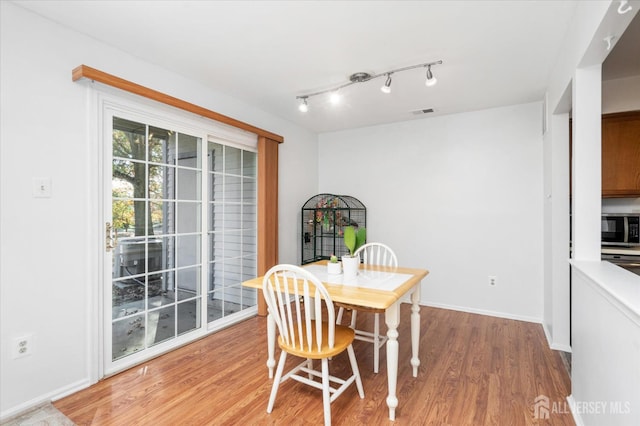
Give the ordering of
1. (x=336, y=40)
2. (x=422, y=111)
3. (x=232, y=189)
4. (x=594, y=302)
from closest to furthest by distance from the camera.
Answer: (x=594, y=302)
(x=336, y=40)
(x=232, y=189)
(x=422, y=111)

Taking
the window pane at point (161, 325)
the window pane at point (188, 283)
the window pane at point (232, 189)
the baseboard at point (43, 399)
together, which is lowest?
the baseboard at point (43, 399)

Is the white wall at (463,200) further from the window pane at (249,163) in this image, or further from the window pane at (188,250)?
the window pane at (188,250)

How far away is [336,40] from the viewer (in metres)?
2.30

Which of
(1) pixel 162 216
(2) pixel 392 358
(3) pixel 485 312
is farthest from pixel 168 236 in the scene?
(3) pixel 485 312

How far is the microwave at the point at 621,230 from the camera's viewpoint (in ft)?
9.67

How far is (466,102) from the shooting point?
3.55 m

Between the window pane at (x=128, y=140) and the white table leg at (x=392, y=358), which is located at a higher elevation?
the window pane at (x=128, y=140)

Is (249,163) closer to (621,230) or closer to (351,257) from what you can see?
(351,257)

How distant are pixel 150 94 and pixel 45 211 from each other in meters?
1.13

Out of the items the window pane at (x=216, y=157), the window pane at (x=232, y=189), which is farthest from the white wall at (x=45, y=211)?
the window pane at (x=232, y=189)

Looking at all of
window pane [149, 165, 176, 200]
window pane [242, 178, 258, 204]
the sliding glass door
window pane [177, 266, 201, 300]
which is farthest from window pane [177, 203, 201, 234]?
window pane [242, 178, 258, 204]

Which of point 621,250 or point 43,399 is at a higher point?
point 621,250

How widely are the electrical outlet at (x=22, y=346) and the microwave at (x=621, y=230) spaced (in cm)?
470

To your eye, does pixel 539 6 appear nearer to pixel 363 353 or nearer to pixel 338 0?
pixel 338 0
